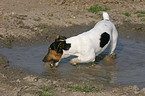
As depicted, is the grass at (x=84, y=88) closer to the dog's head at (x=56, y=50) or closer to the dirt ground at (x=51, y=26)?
the dirt ground at (x=51, y=26)

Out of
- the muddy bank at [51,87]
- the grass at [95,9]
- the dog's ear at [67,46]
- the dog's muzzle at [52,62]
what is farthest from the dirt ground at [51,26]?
the dog's ear at [67,46]

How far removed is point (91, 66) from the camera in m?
7.17

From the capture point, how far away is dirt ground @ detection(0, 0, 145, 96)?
16.9 ft

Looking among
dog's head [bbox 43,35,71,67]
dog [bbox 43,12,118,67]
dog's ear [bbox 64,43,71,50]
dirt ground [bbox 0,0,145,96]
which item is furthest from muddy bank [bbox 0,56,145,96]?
dog's ear [bbox 64,43,71,50]

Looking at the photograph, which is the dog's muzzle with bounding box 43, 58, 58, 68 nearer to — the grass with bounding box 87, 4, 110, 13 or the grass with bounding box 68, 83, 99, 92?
the grass with bounding box 68, 83, 99, 92

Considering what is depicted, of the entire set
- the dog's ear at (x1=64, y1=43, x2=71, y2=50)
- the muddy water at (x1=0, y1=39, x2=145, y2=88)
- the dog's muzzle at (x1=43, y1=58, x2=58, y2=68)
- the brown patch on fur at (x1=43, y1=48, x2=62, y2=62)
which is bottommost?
the muddy water at (x1=0, y1=39, x2=145, y2=88)

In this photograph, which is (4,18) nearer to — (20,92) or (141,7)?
(20,92)

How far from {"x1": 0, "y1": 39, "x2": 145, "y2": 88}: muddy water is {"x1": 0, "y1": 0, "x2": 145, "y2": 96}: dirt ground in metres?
0.42

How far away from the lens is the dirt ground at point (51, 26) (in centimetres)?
515

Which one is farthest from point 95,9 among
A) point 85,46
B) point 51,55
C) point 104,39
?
point 51,55

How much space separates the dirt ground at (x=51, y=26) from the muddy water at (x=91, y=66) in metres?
0.42

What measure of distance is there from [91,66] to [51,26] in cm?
419

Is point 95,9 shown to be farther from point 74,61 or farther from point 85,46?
point 85,46

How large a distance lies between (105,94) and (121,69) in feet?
7.58
